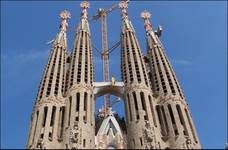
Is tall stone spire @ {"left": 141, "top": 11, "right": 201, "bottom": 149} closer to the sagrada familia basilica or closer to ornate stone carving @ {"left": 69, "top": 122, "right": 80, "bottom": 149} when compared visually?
the sagrada familia basilica

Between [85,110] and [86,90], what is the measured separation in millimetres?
2657

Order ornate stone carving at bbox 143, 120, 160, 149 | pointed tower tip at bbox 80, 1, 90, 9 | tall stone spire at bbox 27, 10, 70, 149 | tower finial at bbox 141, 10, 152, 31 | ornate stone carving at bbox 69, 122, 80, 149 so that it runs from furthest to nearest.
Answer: pointed tower tip at bbox 80, 1, 90, 9 → tower finial at bbox 141, 10, 152, 31 → tall stone spire at bbox 27, 10, 70, 149 → ornate stone carving at bbox 143, 120, 160, 149 → ornate stone carving at bbox 69, 122, 80, 149

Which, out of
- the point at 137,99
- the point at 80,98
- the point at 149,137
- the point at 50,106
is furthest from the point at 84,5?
the point at 149,137

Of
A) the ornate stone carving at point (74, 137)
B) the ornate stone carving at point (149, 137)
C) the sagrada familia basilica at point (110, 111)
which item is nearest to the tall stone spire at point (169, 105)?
the sagrada familia basilica at point (110, 111)

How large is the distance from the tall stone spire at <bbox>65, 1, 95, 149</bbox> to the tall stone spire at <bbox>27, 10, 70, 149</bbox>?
914 millimetres

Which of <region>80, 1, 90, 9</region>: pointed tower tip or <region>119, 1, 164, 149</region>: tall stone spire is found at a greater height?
<region>80, 1, 90, 9</region>: pointed tower tip

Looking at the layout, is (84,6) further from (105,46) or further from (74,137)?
(74,137)

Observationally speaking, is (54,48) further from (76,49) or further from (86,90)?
(86,90)

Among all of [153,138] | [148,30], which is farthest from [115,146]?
[148,30]

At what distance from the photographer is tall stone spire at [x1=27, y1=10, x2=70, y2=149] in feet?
113

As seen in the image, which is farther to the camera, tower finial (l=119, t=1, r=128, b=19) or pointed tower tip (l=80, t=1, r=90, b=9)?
pointed tower tip (l=80, t=1, r=90, b=9)

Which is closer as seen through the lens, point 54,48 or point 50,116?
point 50,116

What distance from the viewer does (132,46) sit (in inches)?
1812

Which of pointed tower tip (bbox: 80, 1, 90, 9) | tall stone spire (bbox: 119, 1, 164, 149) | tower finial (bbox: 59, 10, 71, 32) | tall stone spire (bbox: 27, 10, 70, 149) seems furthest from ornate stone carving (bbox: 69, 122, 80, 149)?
pointed tower tip (bbox: 80, 1, 90, 9)
